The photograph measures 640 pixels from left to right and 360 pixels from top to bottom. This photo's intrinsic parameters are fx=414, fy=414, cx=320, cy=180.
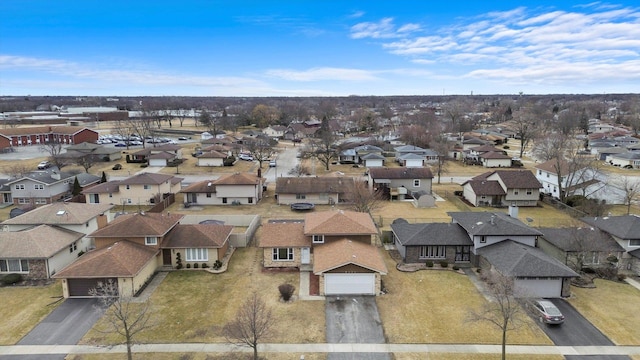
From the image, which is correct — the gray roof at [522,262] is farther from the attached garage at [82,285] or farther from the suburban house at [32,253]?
the suburban house at [32,253]

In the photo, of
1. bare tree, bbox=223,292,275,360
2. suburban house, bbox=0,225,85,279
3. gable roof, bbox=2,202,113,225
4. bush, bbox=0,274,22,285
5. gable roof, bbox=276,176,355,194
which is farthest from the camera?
gable roof, bbox=276,176,355,194

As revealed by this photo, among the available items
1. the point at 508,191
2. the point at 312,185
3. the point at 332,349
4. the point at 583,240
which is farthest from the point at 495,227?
the point at 312,185

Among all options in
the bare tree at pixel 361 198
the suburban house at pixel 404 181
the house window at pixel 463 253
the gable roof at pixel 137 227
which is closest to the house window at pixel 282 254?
the gable roof at pixel 137 227

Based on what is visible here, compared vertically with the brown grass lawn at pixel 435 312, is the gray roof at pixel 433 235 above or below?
above

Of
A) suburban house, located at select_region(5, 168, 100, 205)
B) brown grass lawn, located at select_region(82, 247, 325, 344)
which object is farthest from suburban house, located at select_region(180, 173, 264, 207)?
brown grass lawn, located at select_region(82, 247, 325, 344)

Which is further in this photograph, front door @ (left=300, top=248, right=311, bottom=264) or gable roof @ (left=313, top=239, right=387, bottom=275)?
front door @ (left=300, top=248, right=311, bottom=264)

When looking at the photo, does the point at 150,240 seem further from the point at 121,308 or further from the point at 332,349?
the point at 332,349

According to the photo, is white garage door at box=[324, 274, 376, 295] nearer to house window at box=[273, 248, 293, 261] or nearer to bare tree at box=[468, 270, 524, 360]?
house window at box=[273, 248, 293, 261]
